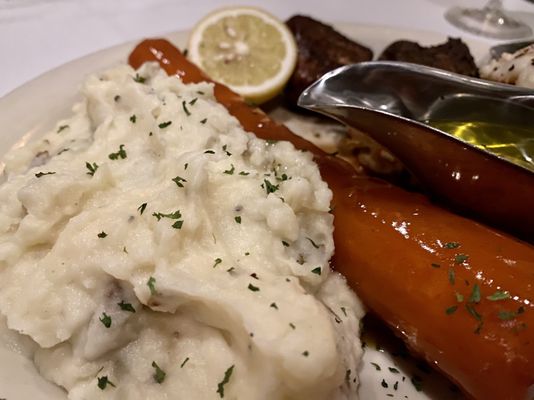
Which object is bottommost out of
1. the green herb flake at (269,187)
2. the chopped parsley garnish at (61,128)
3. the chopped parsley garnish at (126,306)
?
the chopped parsley garnish at (126,306)

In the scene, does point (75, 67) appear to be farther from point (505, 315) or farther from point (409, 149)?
point (505, 315)

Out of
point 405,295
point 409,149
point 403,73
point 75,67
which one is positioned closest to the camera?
point 405,295

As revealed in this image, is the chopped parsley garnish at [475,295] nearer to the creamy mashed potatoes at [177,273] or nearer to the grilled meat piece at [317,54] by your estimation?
the creamy mashed potatoes at [177,273]

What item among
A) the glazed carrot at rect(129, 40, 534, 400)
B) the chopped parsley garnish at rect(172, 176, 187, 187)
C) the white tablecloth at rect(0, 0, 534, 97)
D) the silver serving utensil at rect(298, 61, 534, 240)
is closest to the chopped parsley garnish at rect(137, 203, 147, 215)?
the chopped parsley garnish at rect(172, 176, 187, 187)

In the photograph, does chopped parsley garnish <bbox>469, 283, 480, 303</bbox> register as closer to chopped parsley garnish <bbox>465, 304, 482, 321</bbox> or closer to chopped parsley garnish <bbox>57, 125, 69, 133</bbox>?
chopped parsley garnish <bbox>465, 304, 482, 321</bbox>

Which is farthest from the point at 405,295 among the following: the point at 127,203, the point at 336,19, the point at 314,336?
the point at 336,19

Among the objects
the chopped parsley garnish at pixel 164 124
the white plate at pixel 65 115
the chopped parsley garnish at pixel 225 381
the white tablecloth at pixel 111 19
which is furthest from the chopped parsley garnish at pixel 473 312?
the white tablecloth at pixel 111 19

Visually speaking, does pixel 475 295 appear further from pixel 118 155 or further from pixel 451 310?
pixel 118 155
